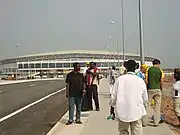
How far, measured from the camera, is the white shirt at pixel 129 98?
673cm

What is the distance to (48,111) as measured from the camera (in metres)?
17.4

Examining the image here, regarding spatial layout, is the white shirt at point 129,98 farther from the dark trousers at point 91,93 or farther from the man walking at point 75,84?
the dark trousers at point 91,93

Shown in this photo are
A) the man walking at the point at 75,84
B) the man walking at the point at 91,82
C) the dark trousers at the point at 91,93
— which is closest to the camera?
the man walking at the point at 75,84

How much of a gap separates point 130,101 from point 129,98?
0.06 metres

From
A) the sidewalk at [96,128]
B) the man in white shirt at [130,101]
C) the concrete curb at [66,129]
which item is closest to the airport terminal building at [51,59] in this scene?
the sidewalk at [96,128]

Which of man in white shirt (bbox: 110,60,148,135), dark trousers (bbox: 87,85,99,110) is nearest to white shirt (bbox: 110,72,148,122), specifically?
man in white shirt (bbox: 110,60,148,135)

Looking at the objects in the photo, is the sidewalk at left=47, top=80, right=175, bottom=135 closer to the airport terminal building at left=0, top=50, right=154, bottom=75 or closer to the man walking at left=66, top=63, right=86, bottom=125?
the man walking at left=66, top=63, right=86, bottom=125

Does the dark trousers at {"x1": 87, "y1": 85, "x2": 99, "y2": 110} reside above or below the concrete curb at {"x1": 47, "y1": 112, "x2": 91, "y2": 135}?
above

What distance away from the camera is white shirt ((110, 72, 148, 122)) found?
265 inches

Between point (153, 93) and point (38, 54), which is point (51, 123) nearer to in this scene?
point (153, 93)

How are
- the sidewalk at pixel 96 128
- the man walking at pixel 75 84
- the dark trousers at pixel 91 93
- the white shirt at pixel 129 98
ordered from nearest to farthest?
the white shirt at pixel 129 98 < the sidewalk at pixel 96 128 < the man walking at pixel 75 84 < the dark trousers at pixel 91 93

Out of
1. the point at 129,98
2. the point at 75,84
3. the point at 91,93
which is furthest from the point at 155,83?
the point at 129,98

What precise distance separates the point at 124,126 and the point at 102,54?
175558mm

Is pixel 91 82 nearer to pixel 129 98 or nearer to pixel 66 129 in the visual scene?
pixel 66 129
